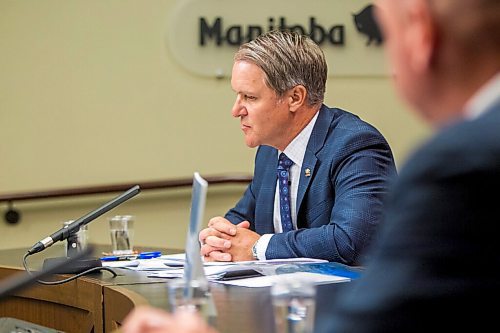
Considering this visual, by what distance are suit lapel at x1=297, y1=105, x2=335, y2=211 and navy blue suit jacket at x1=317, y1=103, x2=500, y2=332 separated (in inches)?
89.9

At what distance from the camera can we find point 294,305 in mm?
1517

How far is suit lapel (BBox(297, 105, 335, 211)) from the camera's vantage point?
3.13m

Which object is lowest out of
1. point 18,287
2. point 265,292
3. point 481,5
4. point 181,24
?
point 265,292

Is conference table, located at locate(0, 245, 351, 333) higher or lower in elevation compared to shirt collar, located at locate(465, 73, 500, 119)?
lower

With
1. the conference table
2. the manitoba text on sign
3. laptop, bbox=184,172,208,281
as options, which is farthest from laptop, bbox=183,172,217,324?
the manitoba text on sign

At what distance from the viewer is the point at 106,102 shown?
464 centimetres

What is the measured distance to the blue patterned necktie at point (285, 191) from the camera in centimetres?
319

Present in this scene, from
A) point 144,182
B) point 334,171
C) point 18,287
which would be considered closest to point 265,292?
point 334,171

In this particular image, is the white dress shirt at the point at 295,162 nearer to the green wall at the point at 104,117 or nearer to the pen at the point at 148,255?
the pen at the point at 148,255

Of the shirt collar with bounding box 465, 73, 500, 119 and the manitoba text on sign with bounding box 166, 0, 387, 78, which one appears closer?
the shirt collar with bounding box 465, 73, 500, 119

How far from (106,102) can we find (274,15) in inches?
37.9

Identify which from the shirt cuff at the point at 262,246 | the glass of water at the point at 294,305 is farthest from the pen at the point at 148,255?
the glass of water at the point at 294,305

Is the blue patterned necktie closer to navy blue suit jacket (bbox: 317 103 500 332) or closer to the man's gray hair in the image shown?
the man's gray hair

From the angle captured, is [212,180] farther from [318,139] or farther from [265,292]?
[265,292]
